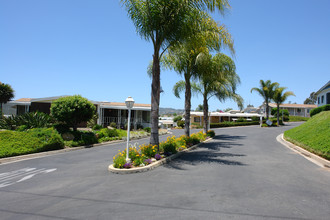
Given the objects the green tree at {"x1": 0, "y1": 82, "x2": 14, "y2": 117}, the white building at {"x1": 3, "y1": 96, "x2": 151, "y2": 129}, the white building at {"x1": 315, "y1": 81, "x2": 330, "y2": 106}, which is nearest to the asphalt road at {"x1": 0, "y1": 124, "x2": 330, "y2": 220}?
Result: the white building at {"x1": 3, "y1": 96, "x2": 151, "y2": 129}

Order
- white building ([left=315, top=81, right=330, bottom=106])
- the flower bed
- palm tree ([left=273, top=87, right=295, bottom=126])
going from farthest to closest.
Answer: palm tree ([left=273, top=87, right=295, bottom=126]) < white building ([left=315, top=81, right=330, bottom=106]) < the flower bed

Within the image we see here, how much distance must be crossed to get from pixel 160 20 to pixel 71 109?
8.42 meters

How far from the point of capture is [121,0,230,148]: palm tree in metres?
9.40

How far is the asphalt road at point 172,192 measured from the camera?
14.2ft

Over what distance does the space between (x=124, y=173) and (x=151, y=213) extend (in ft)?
10.9

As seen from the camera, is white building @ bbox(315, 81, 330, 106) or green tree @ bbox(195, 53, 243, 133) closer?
green tree @ bbox(195, 53, 243, 133)

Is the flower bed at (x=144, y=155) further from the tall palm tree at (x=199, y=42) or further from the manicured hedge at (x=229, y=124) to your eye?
the manicured hedge at (x=229, y=124)

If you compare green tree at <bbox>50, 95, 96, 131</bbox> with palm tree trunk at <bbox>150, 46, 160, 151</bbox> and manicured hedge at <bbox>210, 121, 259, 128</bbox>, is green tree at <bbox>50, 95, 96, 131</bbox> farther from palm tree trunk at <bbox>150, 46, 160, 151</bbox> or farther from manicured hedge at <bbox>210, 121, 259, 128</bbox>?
manicured hedge at <bbox>210, 121, 259, 128</bbox>

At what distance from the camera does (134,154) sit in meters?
8.56

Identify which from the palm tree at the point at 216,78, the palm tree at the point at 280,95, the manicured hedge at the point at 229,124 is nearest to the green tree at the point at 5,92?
the palm tree at the point at 216,78

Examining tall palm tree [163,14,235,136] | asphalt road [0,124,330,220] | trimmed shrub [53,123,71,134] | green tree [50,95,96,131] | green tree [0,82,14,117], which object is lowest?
asphalt road [0,124,330,220]

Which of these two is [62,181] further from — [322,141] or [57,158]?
[322,141]

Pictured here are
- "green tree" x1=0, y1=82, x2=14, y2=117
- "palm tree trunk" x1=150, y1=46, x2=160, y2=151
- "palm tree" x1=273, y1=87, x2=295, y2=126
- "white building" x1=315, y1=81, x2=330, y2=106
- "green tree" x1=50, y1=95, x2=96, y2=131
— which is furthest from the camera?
"palm tree" x1=273, y1=87, x2=295, y2=126

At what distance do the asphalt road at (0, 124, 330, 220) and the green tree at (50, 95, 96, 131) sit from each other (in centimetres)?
628
